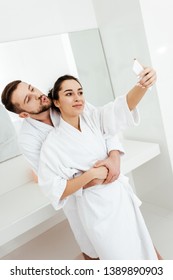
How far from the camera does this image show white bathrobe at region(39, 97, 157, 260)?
121 cm

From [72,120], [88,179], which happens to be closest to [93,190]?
[88,179]

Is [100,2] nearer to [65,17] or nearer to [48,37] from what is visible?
[65,17]

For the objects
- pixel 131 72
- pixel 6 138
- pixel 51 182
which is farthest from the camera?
pixel 131 72

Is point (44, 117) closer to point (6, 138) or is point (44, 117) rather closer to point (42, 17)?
point (6, 138)

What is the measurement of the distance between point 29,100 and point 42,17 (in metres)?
0.97

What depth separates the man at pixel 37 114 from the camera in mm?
1190

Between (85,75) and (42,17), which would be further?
(85,75)

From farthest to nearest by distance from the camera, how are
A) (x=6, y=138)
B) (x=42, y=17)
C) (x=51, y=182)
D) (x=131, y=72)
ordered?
1. (x=131, y=72)
2. (x=42, y=17)
3. (x=6, y=138)
4. (x=51, y=182)

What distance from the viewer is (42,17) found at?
192 centimetres

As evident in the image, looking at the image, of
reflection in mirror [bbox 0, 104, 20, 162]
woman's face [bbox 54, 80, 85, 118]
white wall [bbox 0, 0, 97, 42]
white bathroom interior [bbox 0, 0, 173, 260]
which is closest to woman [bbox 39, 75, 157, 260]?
woman's face [bbox 54, 80, 85, 118]

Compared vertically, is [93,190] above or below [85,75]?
below

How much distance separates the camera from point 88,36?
2.16 meters
